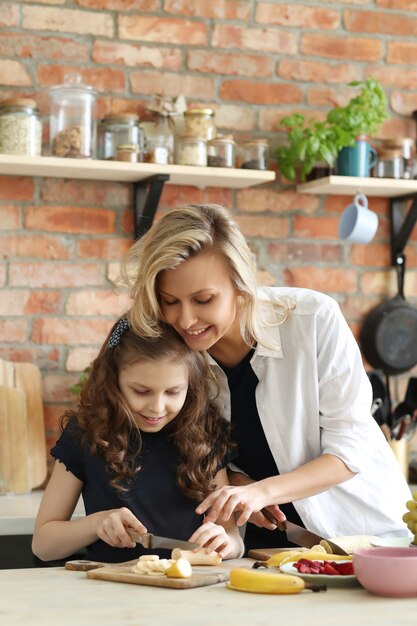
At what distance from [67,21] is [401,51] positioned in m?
1.04

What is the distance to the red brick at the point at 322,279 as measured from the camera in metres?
2.97

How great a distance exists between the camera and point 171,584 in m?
1.31

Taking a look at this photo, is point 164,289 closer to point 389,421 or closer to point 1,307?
point 1,307

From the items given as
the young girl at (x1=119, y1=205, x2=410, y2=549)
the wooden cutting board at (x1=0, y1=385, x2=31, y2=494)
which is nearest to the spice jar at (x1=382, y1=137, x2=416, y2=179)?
the young girl at (x1=119, y1=205, x2=410, y2=549)

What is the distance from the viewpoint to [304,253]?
2.99 metres

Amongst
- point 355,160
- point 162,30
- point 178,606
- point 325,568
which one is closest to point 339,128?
point 355,160

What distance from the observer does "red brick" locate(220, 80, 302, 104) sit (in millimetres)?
2904

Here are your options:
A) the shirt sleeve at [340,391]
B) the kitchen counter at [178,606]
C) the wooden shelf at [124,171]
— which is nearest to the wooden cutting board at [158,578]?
the kitchen counter at [178,606]

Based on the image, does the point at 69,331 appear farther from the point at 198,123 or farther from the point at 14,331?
the point at 198,123

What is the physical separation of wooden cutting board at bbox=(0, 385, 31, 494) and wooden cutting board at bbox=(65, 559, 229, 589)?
1.22m

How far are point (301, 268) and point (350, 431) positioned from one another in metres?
1.25

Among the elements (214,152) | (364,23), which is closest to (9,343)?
(214,152)

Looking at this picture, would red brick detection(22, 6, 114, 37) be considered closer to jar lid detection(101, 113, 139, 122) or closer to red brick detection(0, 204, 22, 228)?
jar lid detection(101, 113, 139, 122)

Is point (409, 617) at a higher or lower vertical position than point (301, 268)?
lower
